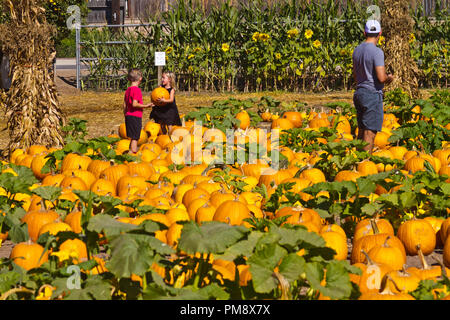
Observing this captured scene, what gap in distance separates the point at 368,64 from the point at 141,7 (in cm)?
2289

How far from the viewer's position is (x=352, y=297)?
299 cm

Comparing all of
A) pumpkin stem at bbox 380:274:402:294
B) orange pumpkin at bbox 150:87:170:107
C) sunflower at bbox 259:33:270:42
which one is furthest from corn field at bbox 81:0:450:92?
pumpkin stem at bbox 380:274:402:294

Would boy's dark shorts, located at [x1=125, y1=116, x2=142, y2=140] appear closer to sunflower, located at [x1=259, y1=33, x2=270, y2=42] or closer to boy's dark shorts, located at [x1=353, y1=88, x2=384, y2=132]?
boy's dark shorts, located at [x1=353, y1=88, x2=384, y2=132]

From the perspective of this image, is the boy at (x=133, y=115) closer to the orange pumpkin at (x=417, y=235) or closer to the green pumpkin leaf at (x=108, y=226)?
the orange pumpkin at (x=417, y=235)

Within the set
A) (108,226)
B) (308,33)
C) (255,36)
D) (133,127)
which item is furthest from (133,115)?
(308,33)

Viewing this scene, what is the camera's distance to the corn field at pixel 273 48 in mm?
17922

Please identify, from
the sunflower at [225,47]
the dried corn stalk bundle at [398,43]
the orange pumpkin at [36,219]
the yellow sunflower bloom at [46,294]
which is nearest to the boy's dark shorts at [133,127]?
the orange pumpkin at [36,219]

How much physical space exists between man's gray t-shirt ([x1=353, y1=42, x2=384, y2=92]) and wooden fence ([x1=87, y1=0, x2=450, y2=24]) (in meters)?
11.6

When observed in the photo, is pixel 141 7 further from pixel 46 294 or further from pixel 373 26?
pixel 46 294

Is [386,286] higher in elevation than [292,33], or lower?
lower

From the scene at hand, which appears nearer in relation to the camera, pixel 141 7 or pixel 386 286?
pixel 386 286

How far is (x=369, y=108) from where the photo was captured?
298 inches
